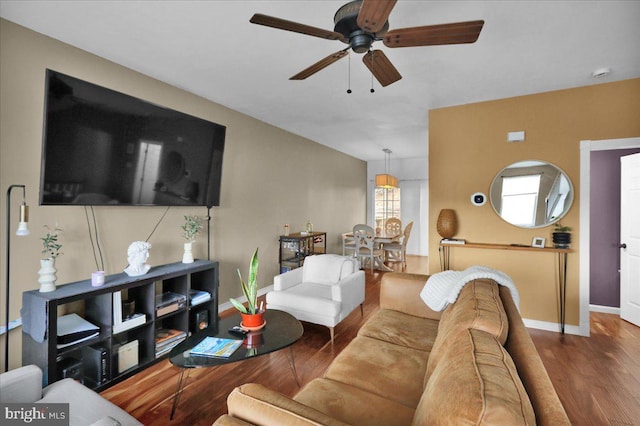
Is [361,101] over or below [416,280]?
over

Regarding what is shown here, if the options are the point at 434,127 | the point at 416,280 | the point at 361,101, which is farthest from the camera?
the point at 434,127

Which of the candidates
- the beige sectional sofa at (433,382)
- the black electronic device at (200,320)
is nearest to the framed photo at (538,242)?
the beige sectional sofa at (433,382)

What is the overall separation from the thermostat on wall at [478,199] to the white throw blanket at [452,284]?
1.63m

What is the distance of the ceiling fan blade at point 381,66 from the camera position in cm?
178

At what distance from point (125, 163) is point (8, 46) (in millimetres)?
981

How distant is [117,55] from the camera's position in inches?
99.1

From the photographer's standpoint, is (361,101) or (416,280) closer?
(416,280)

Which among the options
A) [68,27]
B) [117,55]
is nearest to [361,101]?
[117,55]

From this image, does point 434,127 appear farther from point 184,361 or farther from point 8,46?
point 8,46

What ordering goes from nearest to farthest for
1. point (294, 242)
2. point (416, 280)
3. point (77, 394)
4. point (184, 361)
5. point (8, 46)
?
1. point (77, 394)
2. point (184, 361)
3. point (8, 46)
4. point (416, 280)
5. point (294, 242)

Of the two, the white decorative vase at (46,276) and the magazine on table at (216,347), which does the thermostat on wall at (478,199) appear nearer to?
the magazine on table at (216,347)

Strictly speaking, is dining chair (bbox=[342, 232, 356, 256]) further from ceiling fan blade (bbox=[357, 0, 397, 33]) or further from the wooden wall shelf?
ceiling fan blade (bbox=[357, 0, 397, 33])

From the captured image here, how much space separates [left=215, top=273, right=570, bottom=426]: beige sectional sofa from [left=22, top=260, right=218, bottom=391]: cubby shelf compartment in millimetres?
1274

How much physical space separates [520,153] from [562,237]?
995mm
